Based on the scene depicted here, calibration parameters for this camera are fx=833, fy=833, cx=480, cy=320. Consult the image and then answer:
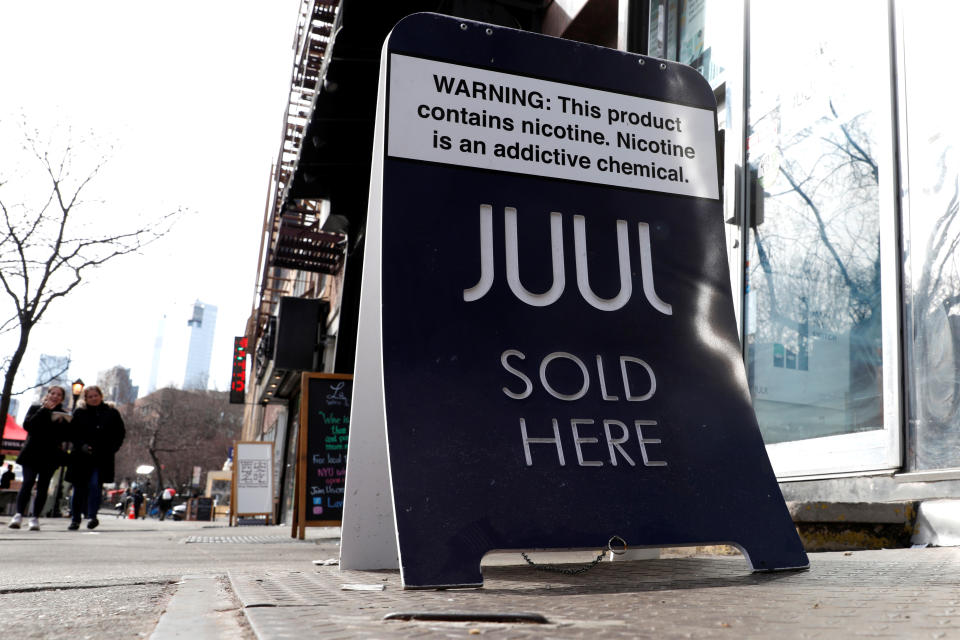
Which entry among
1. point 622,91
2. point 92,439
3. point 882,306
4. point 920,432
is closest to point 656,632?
point 622,91

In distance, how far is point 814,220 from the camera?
14.3ft

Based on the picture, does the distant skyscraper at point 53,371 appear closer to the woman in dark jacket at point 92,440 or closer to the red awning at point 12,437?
the red awning at point 12,437

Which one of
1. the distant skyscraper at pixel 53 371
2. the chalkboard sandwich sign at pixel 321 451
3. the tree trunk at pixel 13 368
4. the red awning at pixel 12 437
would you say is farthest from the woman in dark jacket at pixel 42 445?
the red awning at pixel 12 437

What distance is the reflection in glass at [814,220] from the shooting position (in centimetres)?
391

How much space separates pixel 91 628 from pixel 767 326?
153 inches

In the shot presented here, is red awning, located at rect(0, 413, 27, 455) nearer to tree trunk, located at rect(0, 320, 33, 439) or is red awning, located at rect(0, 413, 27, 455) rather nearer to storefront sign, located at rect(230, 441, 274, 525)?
tree trunk, located at rect(0, 320, 33, 439)

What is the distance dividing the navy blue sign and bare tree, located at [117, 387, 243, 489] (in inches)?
2046

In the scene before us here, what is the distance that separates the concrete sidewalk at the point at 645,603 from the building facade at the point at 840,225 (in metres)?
1.04

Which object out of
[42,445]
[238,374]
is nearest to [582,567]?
[42,445]

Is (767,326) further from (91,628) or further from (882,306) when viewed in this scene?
(91,628)

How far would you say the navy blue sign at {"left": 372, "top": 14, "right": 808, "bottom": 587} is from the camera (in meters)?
2.12

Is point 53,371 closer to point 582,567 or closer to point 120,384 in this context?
point 582,567

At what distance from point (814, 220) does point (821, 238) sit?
0.39 ft

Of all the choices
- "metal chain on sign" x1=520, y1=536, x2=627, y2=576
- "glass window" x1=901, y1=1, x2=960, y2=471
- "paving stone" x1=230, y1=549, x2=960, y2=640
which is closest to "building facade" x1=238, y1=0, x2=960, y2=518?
"glass window" x1=901, y1=1, x2=960, y2=471
